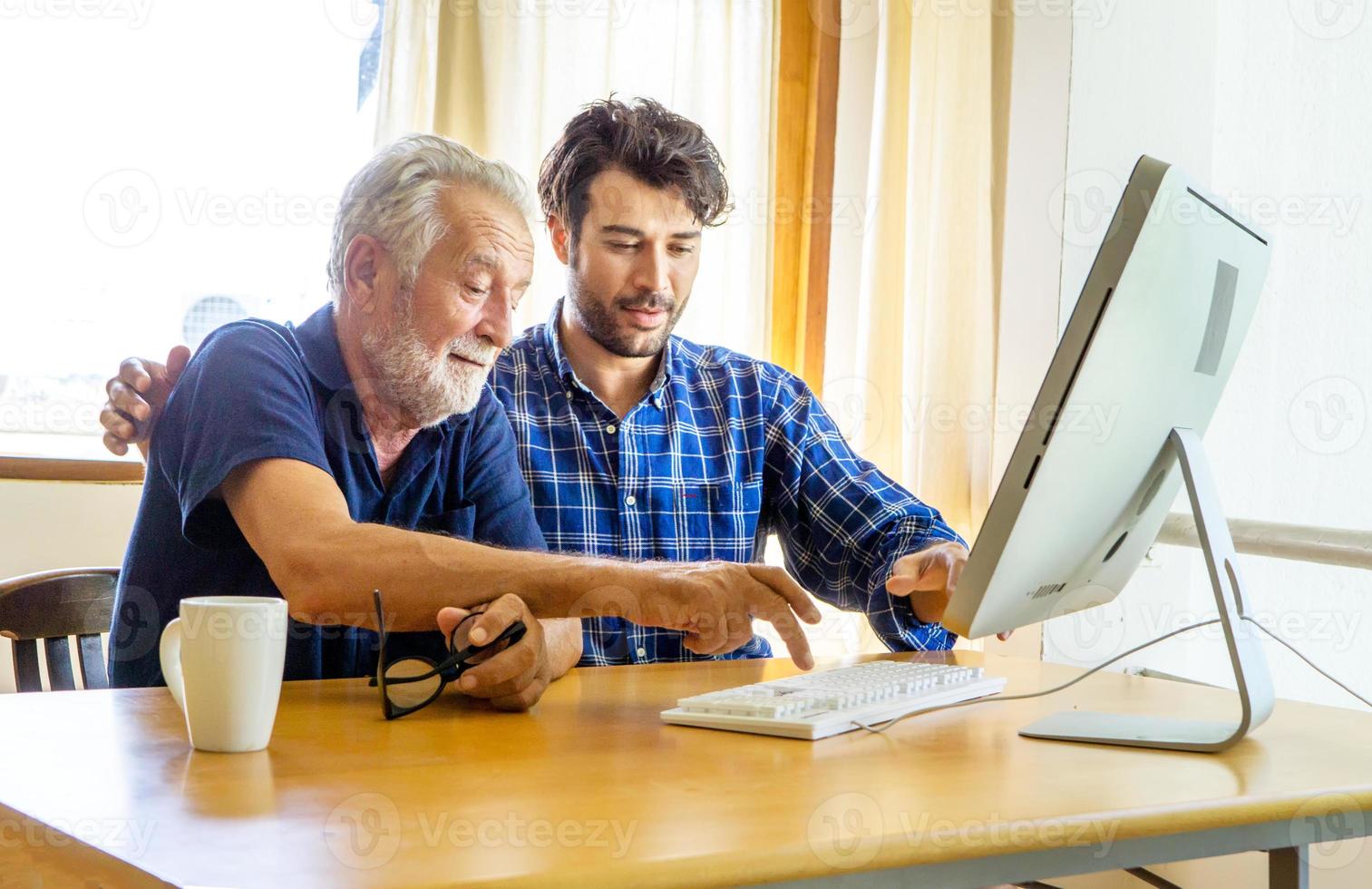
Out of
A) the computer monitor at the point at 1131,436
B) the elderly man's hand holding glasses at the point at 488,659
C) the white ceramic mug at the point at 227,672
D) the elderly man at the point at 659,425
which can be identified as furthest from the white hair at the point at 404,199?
the computer monitor at the point at 1131,436

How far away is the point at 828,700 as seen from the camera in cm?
106

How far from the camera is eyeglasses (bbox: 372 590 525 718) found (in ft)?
3.37

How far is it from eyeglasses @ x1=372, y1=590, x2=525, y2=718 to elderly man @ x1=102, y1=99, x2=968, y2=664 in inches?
25.4

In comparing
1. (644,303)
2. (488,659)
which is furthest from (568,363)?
(488,659)

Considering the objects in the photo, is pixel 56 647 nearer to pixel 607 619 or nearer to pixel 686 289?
pixel 607 619

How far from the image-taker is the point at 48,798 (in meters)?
0.73

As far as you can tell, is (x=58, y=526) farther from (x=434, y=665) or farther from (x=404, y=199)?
(x=434, y=665)

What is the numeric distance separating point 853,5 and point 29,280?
6.60 ft

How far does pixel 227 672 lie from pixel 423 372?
0.62 metres

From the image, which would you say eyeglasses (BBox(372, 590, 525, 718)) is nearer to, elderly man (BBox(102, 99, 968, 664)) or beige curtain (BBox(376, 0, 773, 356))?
elderly man (BBox(102, 99, 968, 664))

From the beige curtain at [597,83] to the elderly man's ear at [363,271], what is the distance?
1.20 meters

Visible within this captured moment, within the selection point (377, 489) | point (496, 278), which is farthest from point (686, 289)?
point (377, 489)

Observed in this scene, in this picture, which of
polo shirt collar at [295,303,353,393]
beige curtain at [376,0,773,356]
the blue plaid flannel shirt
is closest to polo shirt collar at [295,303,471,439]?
Result: polo shirt collar at [295,303,353,393]

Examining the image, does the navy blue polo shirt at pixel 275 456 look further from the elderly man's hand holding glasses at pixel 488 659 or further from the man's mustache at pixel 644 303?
the man's mustache at pixel 644 303
